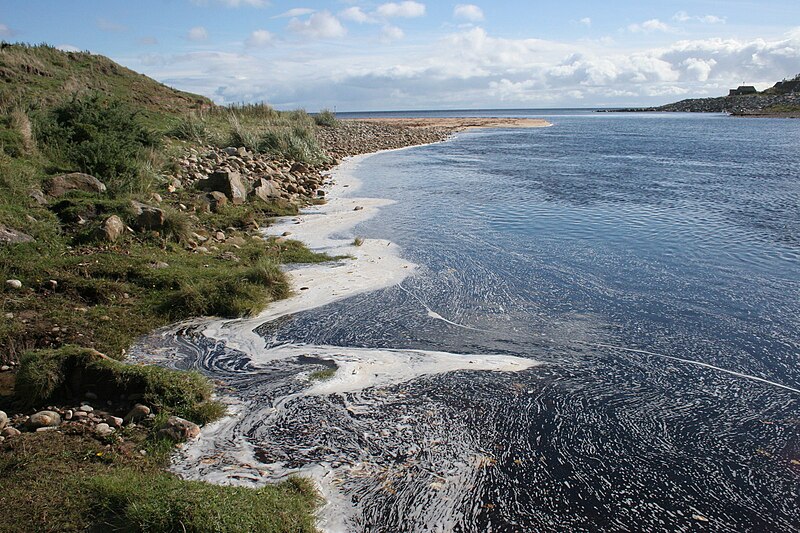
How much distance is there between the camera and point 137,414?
5402 millimetres

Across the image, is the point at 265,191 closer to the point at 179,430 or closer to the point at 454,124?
the point at 179,430

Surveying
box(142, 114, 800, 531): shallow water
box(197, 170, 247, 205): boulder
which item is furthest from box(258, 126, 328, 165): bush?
box(142, 114, 800, 531): shallow water

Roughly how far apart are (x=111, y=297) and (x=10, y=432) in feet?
11.4

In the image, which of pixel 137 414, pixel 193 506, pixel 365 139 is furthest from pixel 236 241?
pixel 365 139

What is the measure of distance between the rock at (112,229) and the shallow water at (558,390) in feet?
10.7

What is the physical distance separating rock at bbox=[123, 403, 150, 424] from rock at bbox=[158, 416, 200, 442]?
282mm

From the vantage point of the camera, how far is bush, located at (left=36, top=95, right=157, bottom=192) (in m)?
13.2

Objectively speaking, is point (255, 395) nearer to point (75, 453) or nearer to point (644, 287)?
point (75, 453)

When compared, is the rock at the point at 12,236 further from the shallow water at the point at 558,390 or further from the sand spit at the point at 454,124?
the sand spit at the point at 454,124

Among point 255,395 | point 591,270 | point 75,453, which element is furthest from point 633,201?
point 75,453

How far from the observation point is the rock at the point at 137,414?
5.38 meters

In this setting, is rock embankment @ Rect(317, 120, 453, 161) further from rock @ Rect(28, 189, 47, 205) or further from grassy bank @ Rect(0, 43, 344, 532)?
rock @ Rect(28, 189, 47, 205)

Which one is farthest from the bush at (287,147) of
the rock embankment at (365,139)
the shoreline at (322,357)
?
the shoreline at (322,357)

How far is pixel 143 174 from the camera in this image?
13.7 metres
